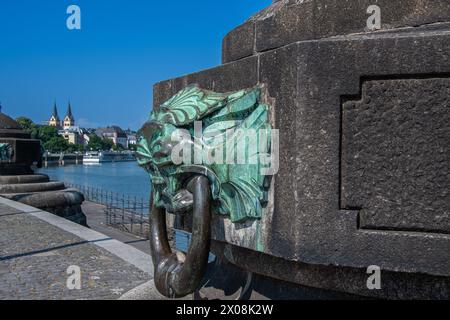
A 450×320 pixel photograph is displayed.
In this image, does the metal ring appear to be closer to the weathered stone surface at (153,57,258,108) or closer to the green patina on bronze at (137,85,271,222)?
the green patina on bronze at (137,85,271,222)

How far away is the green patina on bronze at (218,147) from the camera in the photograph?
221cm

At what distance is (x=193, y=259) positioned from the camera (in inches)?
85.7

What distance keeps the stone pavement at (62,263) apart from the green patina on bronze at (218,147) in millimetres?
1129

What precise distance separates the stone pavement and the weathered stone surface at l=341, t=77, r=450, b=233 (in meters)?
1.75

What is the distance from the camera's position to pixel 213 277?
2.96 m

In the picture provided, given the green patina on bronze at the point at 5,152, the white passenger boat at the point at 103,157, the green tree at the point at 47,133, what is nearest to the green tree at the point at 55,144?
the green tree at the point at 47,133

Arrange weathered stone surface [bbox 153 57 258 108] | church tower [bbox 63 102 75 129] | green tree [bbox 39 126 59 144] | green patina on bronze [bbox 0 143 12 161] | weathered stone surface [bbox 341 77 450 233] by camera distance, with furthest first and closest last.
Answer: church tower [bbox 63 102 75 129] < green tree [bbox 39 126 59 144] < green patina on bronze [bbox 0 143 12 161] < weathered stone surface [bbox 153 57 258 108] < weathered stone surface [bbox 341 77 450 233]

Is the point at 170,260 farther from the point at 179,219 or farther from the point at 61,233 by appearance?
the point at 61,233

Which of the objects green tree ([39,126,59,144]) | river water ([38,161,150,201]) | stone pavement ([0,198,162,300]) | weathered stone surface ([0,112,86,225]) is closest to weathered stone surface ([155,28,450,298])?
stone pavement ([0,198,162,300])

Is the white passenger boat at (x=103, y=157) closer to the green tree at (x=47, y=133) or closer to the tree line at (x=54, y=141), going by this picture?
the tree line at (x=54, y=141)

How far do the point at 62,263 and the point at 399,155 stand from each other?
6.04m

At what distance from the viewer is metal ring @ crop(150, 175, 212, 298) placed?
2.14m
